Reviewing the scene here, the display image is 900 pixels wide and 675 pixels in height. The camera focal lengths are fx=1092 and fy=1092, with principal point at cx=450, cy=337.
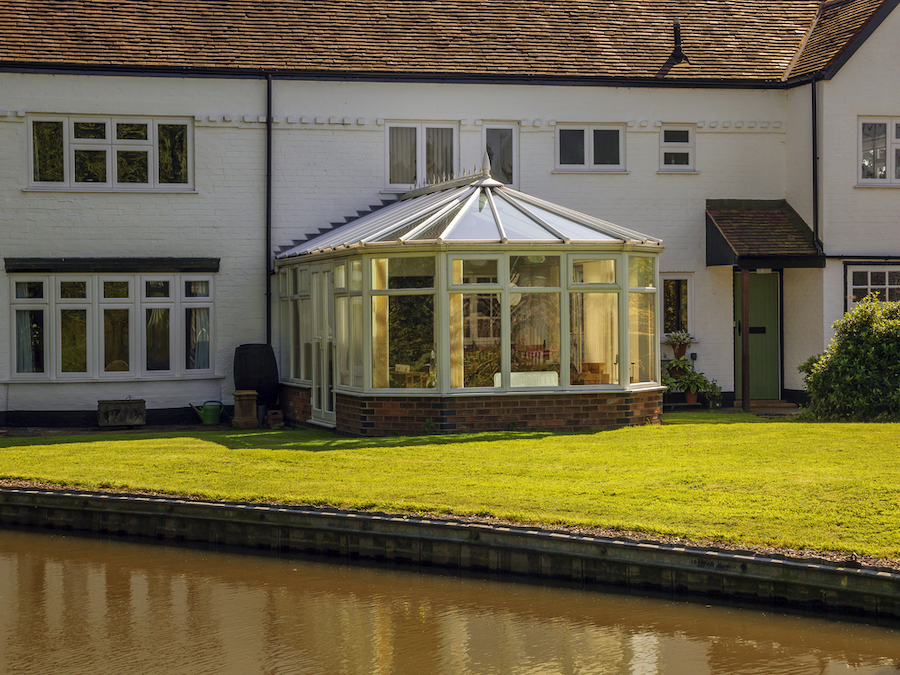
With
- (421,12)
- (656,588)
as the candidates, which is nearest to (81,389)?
(421,12)

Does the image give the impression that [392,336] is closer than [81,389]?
Yes

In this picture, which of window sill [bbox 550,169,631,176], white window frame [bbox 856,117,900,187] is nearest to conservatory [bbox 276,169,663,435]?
window sill [bbox 550,169,631,176]

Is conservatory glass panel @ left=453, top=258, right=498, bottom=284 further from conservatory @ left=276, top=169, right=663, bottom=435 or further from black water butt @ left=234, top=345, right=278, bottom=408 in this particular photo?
black water butt @ left=234, top=345, right=278, bottom=408

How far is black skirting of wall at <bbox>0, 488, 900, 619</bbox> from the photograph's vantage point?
727cm

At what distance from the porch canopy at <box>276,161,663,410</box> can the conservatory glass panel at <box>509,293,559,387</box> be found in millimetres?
14

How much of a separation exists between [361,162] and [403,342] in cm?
525

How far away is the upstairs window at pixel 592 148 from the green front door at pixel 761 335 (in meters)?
3.19

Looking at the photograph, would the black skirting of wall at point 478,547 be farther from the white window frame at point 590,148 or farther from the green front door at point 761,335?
the green front door at point 761,335

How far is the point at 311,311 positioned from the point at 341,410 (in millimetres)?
2092

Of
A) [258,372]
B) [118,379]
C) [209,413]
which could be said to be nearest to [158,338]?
[118,379]

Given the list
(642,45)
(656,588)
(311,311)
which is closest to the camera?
(656,588)

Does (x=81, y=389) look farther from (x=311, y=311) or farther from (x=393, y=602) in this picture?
(x=393, y=602)

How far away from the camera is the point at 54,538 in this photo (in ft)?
33.2

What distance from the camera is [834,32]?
65.5ft
